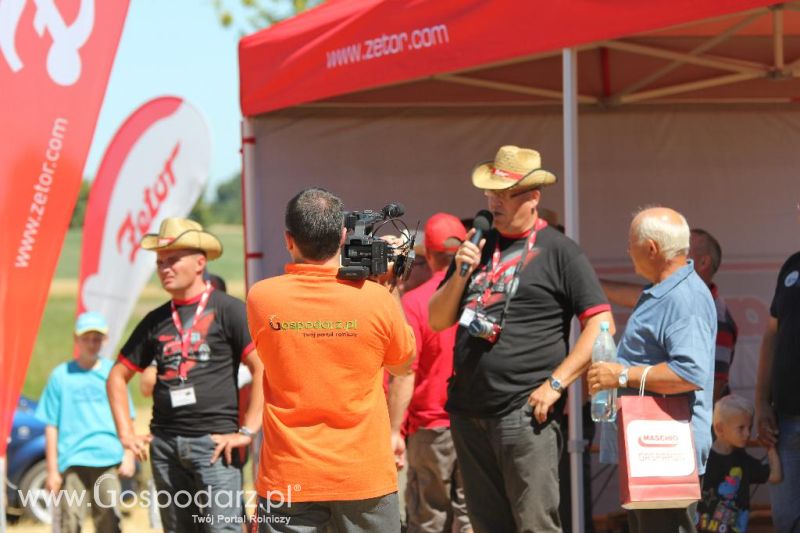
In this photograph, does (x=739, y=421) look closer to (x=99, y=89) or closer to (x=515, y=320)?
(x=515, y=320)

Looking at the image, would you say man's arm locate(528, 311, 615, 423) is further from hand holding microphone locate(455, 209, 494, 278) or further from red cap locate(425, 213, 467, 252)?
red cap locate(425, 213, 467, 252)

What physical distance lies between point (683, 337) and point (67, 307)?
1120 inches

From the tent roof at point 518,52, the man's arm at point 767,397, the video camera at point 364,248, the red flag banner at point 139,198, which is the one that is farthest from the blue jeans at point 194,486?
the red flag banner at point 139,198

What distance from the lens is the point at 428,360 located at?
17.8 feet

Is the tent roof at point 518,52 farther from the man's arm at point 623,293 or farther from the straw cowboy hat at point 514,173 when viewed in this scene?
the man's arm at point 623,293

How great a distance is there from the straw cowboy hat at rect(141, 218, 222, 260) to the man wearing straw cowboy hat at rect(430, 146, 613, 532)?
131 cm

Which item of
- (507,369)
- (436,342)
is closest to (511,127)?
(436,342)

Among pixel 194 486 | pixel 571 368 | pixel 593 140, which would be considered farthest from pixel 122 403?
pixel 593 140

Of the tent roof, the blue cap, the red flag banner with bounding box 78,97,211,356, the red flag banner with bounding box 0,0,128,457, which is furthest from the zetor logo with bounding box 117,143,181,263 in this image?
the red flag banner with bounding box 0,0,128,457

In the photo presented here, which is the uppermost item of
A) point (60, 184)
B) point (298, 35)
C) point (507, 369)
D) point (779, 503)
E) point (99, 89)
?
point (298, 35)

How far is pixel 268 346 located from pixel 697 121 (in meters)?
4.68

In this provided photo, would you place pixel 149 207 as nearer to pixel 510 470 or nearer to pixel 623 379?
pixel 510 470

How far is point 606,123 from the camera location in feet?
23.9

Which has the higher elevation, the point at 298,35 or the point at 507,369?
the point at 298,35
